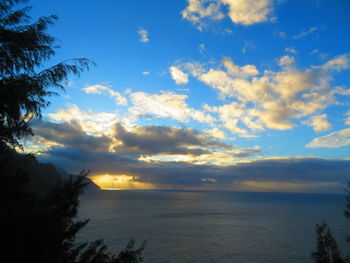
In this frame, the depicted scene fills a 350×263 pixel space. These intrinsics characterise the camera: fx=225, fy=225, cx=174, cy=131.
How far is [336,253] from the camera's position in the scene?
34656 millimetres

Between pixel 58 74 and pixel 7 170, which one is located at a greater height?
pixel 58 74

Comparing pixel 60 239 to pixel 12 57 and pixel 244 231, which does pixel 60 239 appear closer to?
pixel 12 57

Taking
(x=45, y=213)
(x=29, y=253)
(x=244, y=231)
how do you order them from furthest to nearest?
(x=244, y=231)
(x=45, y=213)
(x=29, y=253)

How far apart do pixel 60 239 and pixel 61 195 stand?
123cm

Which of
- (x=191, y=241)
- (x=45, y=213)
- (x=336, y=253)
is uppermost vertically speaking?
(x=45, y=213)

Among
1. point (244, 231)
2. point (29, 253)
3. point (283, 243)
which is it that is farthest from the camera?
point (244, 231)

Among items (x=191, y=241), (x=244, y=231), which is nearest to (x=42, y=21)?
(x=191, y=241)

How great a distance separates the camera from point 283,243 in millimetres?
64500

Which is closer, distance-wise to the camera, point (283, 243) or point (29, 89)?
point (29, 89)

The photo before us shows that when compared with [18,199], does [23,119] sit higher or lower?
higher

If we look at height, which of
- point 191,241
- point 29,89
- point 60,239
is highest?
point 29,89

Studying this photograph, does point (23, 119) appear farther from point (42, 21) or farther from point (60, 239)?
point (60, 239)

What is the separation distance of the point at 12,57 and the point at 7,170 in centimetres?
304

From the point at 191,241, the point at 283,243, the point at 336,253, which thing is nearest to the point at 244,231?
the point at 283,243
